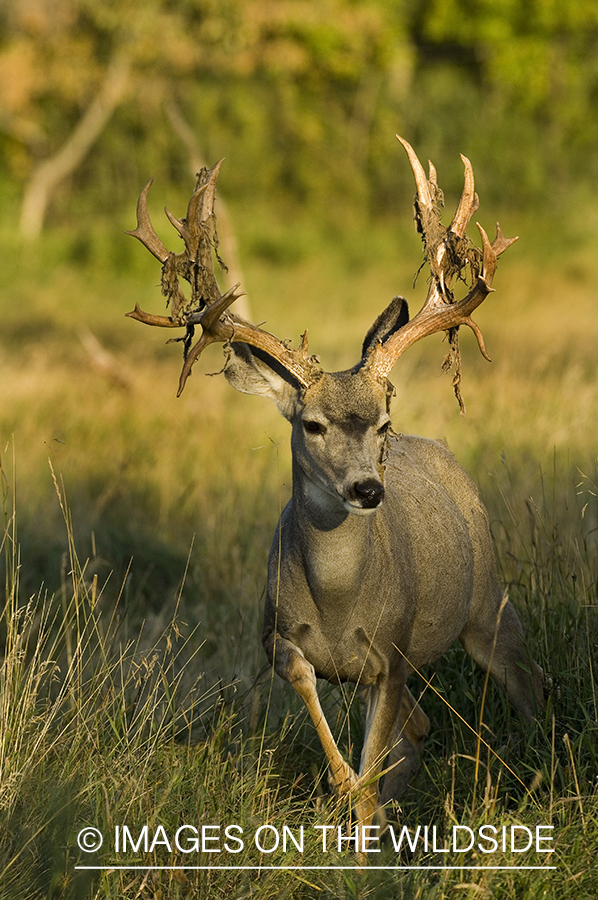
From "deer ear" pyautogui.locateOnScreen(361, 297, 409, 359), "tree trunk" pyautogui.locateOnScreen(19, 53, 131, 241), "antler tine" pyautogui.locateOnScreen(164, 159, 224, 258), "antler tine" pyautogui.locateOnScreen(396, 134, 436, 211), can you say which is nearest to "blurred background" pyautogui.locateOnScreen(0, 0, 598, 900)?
"tree trunk" pyautogui.locateOnScreen(19, 53, 131, 241)

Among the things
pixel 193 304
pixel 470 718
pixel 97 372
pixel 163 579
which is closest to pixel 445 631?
pixel 470 718

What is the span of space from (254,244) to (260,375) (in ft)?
74.9

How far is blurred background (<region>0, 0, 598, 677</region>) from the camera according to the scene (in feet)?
25.7

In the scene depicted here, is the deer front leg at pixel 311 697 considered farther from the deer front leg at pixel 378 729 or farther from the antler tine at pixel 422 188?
the antler tine at pixel 422 188

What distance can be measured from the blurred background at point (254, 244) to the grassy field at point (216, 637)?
6 centimetres

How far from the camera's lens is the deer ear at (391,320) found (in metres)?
4.86

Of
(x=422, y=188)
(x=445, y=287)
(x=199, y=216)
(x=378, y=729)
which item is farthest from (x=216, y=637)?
(x=422, y=188)

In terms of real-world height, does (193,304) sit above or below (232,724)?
above

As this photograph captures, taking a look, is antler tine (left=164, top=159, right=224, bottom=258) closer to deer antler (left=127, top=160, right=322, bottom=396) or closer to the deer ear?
deer antler (left=127, top=160, right=322, bottom=396)

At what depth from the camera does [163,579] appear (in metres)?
7.37

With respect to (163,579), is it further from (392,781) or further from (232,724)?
(392,781)

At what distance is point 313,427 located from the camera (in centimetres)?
442

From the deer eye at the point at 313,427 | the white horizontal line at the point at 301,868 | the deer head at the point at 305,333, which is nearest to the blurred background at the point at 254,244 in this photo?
the deer head at the point at 305,333

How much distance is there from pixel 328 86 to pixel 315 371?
29688 millimetres
